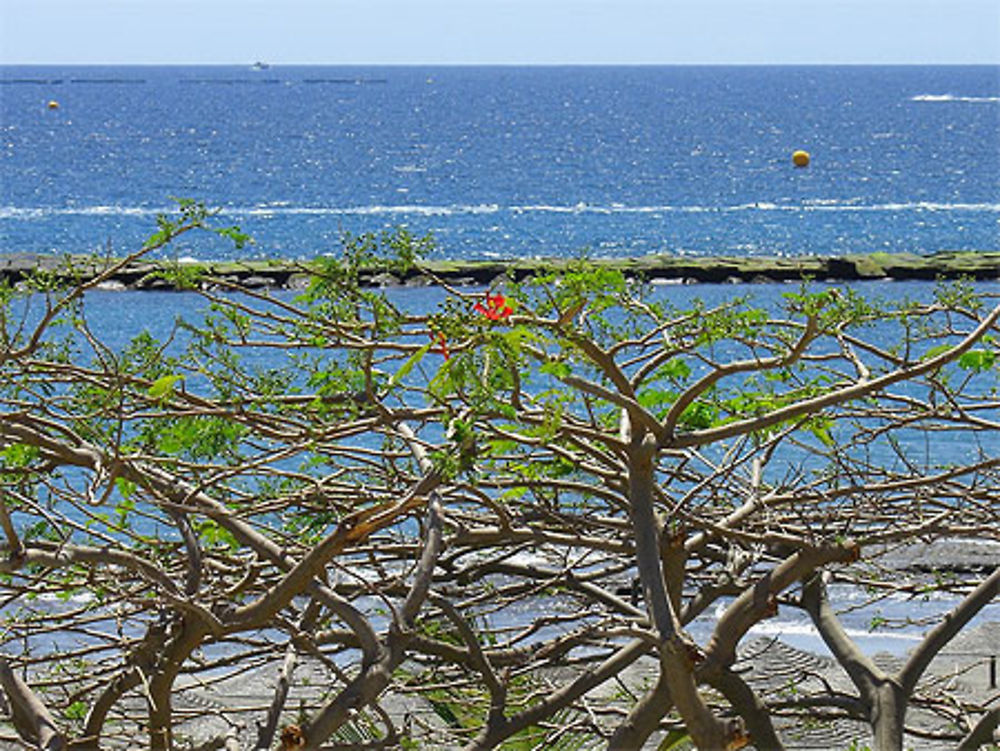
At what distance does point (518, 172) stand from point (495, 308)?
2053 inches

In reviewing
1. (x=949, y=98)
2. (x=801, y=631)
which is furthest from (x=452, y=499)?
(x=949, y=98)

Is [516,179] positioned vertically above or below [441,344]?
above

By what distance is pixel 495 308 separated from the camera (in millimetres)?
2646

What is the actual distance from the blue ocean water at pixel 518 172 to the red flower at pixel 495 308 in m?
15.5

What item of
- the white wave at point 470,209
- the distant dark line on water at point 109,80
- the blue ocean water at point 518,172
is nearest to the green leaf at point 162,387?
the blue ocean water at point 518,172

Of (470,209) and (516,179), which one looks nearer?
(470,209)

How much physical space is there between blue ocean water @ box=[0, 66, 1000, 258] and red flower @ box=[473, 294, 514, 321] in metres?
15.5

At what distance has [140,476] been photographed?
2668 millimetres

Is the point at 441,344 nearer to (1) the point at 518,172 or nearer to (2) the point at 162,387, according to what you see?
(2) the point at 162,387

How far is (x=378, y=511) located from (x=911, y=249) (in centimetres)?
3401

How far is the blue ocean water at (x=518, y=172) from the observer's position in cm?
3812

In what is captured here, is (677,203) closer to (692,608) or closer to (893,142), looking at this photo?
(893,142)

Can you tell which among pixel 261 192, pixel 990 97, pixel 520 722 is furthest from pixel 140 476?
pixel 990 97

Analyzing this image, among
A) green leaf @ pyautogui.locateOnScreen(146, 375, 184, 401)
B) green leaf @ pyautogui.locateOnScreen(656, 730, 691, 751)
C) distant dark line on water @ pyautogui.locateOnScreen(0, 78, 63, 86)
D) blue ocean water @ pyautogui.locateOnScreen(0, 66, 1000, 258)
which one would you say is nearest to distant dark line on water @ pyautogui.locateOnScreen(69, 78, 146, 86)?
distant dark line on water @ pyautogui.locateOnScreen(0, 78, 63, 86)
